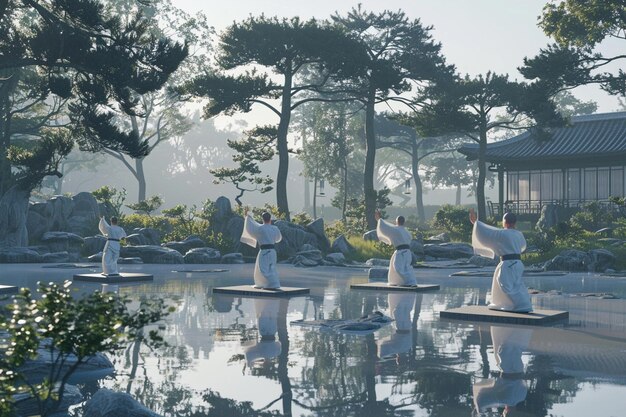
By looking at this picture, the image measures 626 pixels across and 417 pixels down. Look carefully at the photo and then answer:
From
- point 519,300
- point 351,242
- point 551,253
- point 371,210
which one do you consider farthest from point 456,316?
point 371,210

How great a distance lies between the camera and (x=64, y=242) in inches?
1232

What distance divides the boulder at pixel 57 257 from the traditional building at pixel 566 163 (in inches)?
870

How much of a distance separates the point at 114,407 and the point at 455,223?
34.4 metres

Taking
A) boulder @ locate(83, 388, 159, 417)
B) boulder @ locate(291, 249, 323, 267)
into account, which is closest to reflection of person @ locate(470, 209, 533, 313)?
boulder @ locate(83, 388, 159, 417)

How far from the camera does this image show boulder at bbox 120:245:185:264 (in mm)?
28859

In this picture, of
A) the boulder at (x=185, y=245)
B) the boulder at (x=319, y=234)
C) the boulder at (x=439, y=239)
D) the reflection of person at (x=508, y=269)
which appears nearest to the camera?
the reflection of person at (x=508, y=269)

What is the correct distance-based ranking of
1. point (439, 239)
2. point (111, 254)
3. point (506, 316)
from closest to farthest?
point (506, 316) → point (111, 254) → point (439, 239)

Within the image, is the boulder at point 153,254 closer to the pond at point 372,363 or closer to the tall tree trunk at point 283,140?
the tall tree trunk at point 283,140

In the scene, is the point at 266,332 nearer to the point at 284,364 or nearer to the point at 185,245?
the point at 284,364

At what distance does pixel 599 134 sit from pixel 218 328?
113 feet

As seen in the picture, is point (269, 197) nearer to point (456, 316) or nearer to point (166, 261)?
point (166, 261)

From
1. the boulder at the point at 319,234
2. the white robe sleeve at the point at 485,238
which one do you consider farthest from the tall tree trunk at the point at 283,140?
the white robe sleeve at the point at 485,238

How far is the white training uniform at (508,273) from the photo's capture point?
1409 cm

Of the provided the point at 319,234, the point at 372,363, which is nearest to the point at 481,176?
the point at 319,234
